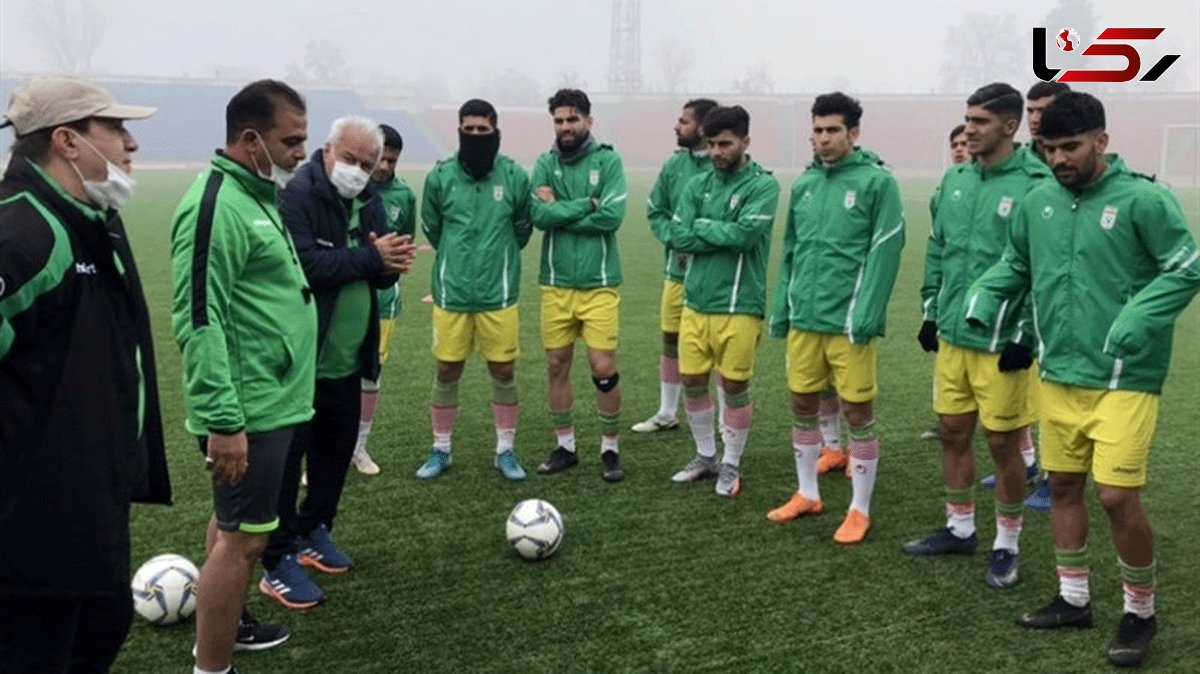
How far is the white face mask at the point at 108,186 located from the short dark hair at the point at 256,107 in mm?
665

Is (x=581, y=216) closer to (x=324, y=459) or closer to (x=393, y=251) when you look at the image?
(x=393, y=251)

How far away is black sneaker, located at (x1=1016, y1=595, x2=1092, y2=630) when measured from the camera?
445 cm

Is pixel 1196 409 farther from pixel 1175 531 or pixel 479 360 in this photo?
pixel 479 360

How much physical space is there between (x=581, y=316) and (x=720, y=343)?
0.98 meters

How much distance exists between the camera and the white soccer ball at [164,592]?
14.3 feet

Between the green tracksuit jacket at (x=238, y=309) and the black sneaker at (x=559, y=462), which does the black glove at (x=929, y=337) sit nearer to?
the black sneaker at (x=559, y=462)

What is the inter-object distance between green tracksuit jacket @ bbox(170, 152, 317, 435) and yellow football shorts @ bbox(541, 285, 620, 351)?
299cm

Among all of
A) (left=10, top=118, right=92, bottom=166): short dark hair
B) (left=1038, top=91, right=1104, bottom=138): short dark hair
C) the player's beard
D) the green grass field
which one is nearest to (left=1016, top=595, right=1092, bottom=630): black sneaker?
the green grass field

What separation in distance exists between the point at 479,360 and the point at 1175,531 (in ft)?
20.2

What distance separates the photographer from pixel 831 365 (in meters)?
5.66

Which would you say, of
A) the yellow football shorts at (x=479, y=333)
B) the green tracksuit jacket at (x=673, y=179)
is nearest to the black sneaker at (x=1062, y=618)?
the yellow football shorts at (x=479, y=333)

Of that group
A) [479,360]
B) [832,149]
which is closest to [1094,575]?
[832,149]

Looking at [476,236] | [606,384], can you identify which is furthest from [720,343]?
[476,236]

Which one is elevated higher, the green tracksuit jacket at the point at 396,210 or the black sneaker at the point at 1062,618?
the green tracksuit jacket at the point at 396,210
